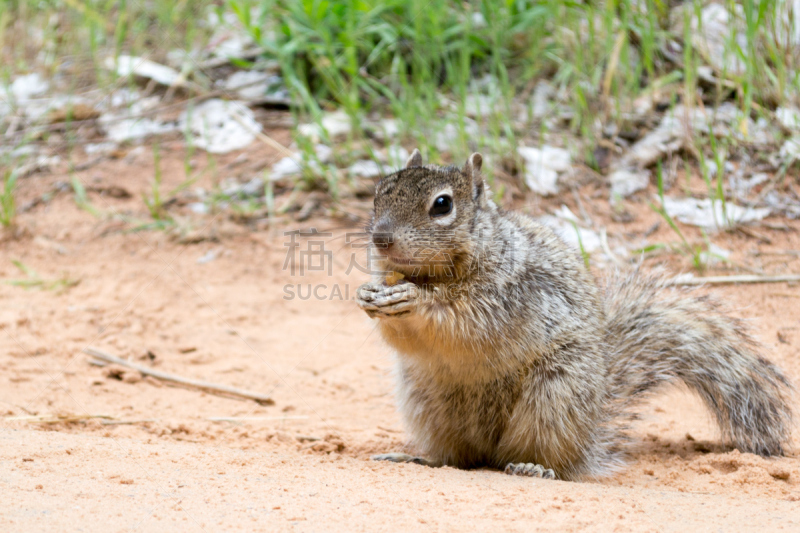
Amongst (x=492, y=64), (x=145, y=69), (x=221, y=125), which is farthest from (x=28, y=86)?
(x=492, y=64)

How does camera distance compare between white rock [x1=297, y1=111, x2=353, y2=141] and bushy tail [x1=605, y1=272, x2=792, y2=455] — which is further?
white rock [x1=297, y1=111, x2=353, y2=141]

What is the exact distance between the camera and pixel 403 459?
344 centimetres

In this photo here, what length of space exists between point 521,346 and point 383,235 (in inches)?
31.8

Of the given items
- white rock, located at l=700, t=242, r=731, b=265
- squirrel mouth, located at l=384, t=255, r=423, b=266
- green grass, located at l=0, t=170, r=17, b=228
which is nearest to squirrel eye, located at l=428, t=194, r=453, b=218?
squirrel mouth, located at l=384, t=255, r=423, b=266

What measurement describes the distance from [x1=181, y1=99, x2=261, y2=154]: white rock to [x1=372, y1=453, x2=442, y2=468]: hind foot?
4531mm

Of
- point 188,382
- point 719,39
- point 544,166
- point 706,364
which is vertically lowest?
point 188,382

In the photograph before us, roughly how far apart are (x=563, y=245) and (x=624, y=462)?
1.14m

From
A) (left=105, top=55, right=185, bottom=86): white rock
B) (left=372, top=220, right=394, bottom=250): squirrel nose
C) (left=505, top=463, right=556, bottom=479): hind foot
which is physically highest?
(left=105, top=55, right=185, bottom=86): white rock

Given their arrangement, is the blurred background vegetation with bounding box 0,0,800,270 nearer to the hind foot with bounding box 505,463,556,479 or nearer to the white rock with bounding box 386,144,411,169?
the white rock with bounding box 386,144,411,169

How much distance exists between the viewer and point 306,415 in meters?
4.10

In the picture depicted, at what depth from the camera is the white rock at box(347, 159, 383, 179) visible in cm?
643

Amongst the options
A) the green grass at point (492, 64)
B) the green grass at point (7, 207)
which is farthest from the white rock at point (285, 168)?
the green grass at point (7, 207)

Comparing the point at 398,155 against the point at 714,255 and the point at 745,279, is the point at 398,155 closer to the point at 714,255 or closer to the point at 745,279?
the point at 714,255

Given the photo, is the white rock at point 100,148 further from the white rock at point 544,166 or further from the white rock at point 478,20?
the white rock at point 544,166
